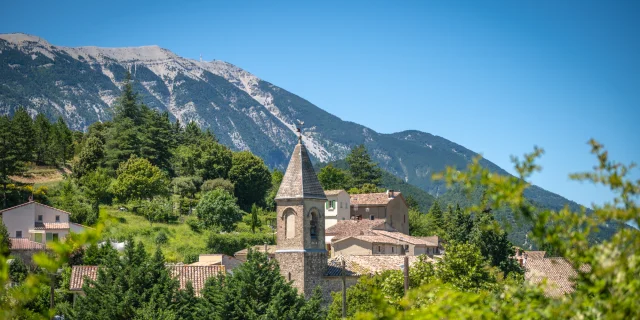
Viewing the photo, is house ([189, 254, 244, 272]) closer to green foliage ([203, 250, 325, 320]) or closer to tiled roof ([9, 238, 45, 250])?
tiled roof ([9, 238, 45, 250])

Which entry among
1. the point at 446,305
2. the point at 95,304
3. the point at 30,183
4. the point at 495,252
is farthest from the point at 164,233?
the point at 446,305

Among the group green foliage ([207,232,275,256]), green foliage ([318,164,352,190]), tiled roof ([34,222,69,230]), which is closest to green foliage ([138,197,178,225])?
green foliage ([207,232,275,256])

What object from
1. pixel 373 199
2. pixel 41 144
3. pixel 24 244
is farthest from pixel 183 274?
pixel 41 144

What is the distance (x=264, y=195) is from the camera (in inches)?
3669

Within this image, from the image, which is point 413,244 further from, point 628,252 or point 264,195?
point 628,252

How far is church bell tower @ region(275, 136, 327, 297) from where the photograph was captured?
141 feet

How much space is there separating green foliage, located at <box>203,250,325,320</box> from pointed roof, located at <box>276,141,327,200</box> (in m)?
6.49

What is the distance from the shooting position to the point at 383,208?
81.2 meters

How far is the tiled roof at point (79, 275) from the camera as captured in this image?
142ft

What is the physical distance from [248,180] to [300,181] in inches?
1833

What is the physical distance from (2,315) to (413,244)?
5887cm

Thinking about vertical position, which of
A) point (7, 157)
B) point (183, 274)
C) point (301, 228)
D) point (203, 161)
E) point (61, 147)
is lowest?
point (183, 274)

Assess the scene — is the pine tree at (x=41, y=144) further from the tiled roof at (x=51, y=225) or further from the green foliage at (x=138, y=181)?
the tiled roof at (x=51, y=225)

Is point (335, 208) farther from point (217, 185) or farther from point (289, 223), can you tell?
point (289, 223)
